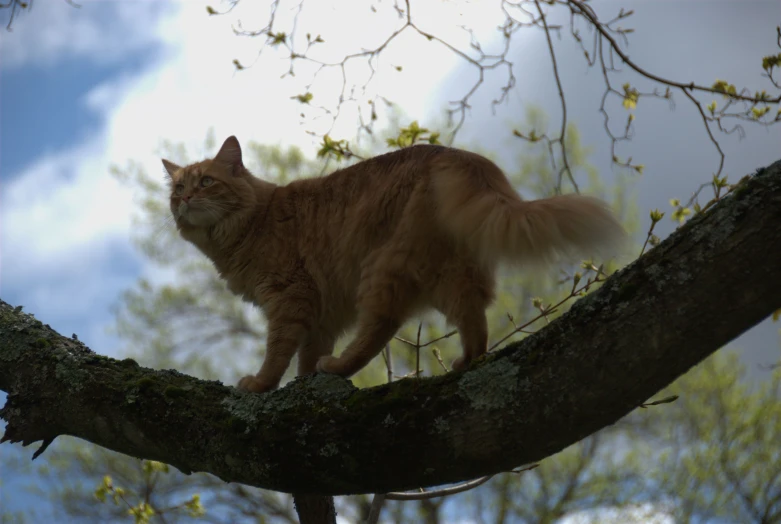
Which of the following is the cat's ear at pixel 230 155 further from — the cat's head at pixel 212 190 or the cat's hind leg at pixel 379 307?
the cat's hind leg at pixel 379 307

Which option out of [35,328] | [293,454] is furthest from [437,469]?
[35,328]

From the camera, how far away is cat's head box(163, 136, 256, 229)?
3.59 metres

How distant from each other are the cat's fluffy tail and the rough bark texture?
57 cm

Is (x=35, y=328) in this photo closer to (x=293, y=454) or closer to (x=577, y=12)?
(x=293, y=454)

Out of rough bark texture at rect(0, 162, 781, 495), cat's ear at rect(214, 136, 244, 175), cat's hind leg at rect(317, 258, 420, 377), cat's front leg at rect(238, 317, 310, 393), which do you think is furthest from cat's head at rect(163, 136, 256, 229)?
rough bark texture at rect(0, 162, 781, 495)

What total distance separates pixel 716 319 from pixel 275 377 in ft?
6.39

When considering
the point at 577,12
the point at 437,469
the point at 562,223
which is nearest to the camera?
the point at 437,469

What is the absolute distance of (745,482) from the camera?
815 centimetres

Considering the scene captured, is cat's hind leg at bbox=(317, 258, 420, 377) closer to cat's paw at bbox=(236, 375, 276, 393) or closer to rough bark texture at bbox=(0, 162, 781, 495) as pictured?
cat's paw at bbox=(236, 375, 276, 393)

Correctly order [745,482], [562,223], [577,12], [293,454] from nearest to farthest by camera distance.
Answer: [293,454]
[562,223]
[577,12]
[745,482]

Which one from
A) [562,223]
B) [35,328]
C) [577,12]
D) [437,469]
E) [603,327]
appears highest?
[577,12]

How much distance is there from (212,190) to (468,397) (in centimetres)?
226

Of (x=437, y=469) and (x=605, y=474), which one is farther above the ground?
(x=605, y=474)

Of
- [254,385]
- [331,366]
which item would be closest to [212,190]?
[254,385]
